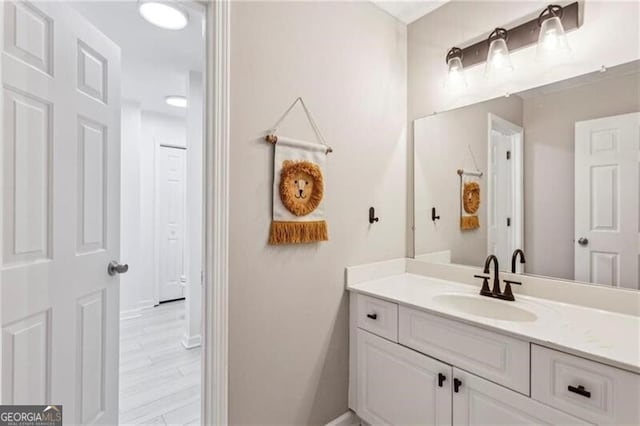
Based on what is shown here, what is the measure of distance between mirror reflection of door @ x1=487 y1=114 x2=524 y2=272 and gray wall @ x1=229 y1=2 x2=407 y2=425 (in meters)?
0.55

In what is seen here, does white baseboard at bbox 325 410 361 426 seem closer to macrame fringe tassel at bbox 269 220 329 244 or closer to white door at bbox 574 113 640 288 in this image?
macrame fringe tassel at bbox 269 220 329 244

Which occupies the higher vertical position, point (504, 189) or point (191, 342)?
point (504, 189)

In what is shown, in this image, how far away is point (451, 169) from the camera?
192 cm

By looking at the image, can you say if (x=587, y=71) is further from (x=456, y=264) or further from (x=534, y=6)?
(x=456, y=264)

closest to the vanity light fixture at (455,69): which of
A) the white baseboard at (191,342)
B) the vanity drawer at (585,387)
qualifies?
the vanity drawer at (585,387)

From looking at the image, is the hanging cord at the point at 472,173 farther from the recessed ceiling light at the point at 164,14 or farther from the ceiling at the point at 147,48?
the recessed ceiling light at the point at 164,14

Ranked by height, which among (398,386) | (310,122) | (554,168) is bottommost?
(398,386)

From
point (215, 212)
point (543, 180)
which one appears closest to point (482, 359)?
point (543, 180)

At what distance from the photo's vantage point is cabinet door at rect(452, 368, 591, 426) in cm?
103

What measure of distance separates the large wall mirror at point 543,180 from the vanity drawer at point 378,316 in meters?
0.59

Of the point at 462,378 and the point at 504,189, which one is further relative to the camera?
the point at 504,189

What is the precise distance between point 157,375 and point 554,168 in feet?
9.46

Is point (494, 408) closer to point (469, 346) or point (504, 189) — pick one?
point (469, 346)

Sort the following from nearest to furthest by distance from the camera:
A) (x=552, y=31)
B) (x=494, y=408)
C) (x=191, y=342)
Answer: (x=494, y=408), (x=552, y=31), (x=191, y=342)
